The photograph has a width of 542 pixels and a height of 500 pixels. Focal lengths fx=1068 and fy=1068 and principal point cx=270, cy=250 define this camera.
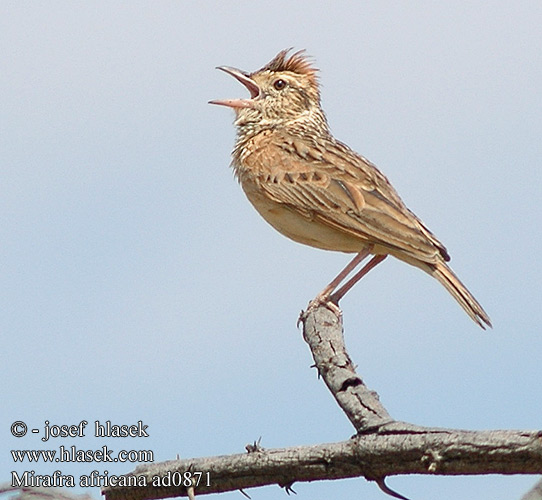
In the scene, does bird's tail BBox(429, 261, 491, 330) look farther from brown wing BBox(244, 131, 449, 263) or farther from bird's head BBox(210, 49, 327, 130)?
bird's head BBox(210, 49, 327, 130)

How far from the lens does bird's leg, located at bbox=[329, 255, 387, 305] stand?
9438mm

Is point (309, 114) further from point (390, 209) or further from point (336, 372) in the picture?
point (336, 372)

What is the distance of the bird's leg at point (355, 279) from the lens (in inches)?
372

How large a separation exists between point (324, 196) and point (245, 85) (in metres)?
2.42

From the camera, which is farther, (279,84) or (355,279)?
(279,84)

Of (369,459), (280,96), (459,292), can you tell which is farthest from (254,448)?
(280,96)

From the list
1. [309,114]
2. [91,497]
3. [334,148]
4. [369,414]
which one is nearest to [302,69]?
[309,114]

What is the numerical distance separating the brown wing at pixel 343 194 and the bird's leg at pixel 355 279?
507mm

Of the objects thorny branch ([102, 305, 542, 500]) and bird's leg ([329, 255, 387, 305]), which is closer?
thorny branch ([102, 305, 542, 500])

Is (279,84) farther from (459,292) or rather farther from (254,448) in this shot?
(254,448)

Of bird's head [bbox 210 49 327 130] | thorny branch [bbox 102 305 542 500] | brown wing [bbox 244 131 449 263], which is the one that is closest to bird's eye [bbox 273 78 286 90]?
bird's head [bbox 210 49 327 130]

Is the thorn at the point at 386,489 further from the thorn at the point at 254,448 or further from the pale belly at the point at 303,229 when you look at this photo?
the pale belly at the point at 303,229

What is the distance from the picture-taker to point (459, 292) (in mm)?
8828

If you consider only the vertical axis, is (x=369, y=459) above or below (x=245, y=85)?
below
